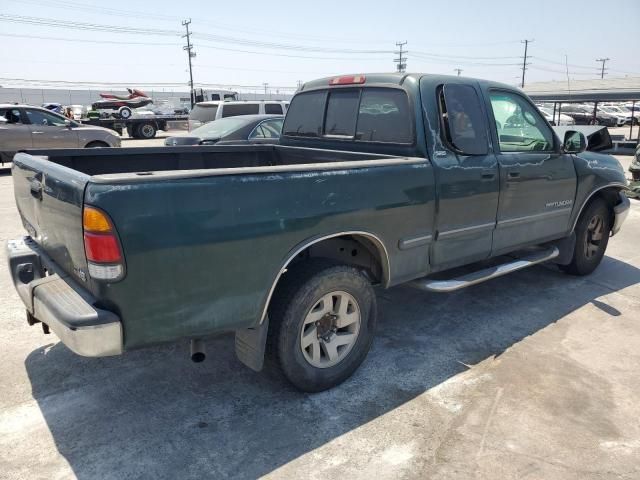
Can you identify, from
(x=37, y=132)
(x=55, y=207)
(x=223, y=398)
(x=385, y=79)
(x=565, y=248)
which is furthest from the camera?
(x=37, y=132)

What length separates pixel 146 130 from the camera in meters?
27.8

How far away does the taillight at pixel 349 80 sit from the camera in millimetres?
4273

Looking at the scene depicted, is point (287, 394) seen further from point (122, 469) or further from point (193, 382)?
point (122, 469)

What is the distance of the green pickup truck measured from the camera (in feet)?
8.13

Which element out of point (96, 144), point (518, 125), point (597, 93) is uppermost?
point (597, 93)

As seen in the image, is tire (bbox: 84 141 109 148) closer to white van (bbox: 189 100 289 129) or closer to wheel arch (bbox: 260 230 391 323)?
white van (bbox: 189 100 289 129)

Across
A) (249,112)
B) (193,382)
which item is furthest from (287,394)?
(249,112)

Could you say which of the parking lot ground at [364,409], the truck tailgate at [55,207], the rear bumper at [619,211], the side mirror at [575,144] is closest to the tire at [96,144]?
the parking lot ground at [364,409]

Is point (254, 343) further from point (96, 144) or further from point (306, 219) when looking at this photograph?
point (96, 144)

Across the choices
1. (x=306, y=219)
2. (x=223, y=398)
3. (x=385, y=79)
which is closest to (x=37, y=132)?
(x=385, y=79)

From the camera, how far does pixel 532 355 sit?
13.0 feet

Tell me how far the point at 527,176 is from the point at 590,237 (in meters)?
1.77

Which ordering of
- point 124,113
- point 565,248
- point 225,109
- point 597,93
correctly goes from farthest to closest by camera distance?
point 124,113
point 597,93
point 225,109
point 565,248

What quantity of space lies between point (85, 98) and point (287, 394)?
9708 cm
